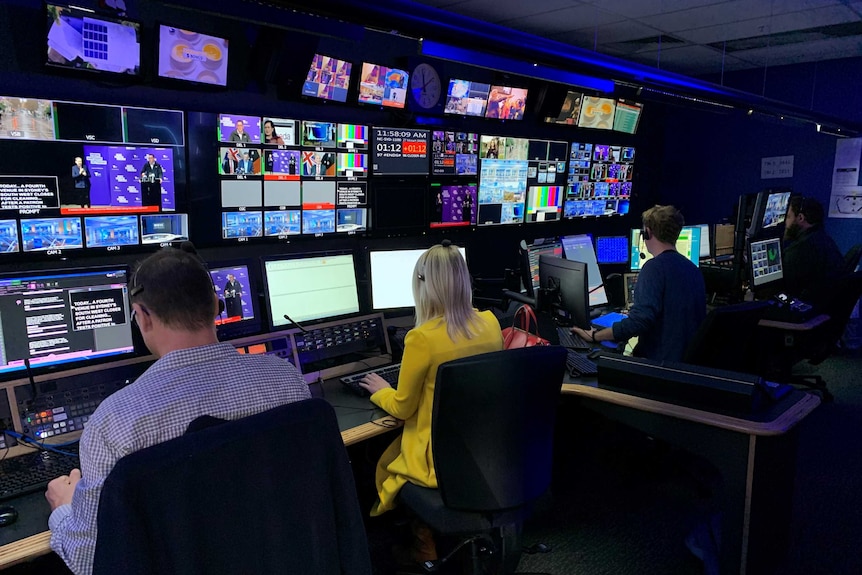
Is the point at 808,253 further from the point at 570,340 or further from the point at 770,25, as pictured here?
the point at 570,340

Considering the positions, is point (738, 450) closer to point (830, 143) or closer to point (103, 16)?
point (103, 16)

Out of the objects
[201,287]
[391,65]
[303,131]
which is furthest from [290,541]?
[391,65]

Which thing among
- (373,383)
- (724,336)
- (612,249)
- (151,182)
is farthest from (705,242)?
(151,182)

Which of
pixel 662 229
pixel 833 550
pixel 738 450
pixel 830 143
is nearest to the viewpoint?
pixel 738 450

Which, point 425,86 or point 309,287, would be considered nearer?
point 309,287

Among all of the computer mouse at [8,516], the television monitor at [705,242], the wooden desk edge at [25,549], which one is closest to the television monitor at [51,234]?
the computer mouse at [8,516]

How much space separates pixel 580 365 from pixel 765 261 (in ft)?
9.87

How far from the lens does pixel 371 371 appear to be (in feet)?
7.63

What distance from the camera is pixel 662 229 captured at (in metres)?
2.82

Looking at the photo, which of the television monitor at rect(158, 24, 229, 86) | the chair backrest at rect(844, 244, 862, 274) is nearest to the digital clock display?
the television monitor at rect(158, 24, 229, 86)

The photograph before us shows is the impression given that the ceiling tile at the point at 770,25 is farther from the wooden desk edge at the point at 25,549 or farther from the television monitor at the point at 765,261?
the wooden desk edge at the point at 25,549

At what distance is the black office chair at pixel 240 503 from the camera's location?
0.87 meters

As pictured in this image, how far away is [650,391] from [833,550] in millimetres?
1189

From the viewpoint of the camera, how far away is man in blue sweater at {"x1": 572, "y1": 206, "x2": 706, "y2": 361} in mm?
2740
